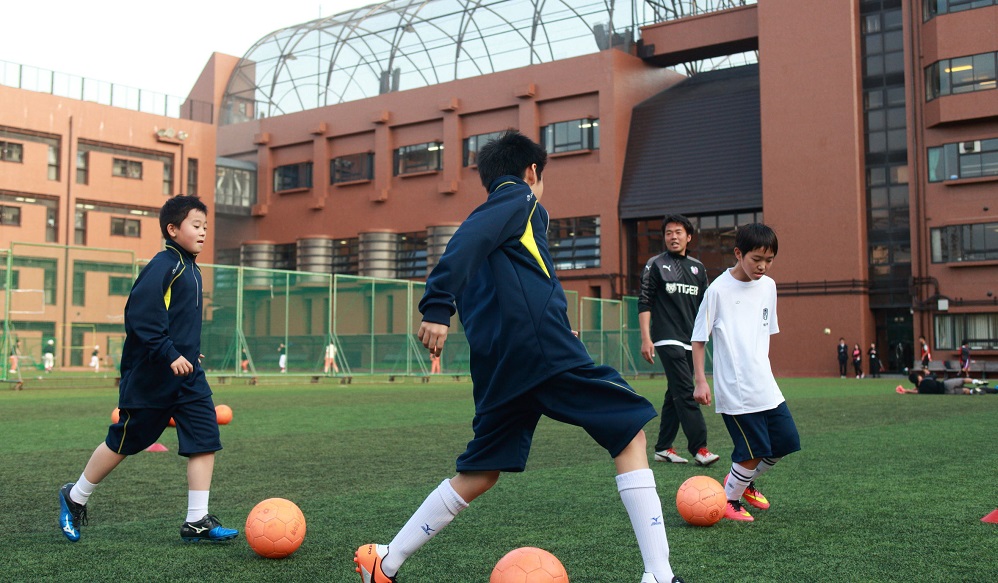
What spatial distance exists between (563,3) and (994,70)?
55.0 ft

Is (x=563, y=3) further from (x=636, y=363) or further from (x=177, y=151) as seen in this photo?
(x=177, y=151)

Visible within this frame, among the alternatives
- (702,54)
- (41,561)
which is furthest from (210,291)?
(702,54)

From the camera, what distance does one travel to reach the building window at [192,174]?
44.1m

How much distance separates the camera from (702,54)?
39.7 metres

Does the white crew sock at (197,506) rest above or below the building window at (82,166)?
below

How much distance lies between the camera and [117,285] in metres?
21.1

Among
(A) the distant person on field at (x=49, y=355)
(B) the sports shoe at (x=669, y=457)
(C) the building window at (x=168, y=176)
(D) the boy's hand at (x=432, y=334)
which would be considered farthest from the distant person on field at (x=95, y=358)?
(C) the building window at (x=168, y=176)

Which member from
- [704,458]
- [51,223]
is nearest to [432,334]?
[704,458]

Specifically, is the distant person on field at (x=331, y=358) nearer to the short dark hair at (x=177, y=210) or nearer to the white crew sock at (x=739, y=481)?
the short dark hair at (x=177, y=210)

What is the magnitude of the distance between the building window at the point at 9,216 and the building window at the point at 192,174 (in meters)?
7.91

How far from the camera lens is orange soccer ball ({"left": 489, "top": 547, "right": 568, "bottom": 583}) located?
3.27 metres

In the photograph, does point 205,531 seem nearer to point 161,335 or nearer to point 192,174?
point 161,335

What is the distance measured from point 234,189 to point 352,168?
683 cm

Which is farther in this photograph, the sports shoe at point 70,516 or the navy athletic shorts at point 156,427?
the navy athletic shorts at point 156,427
